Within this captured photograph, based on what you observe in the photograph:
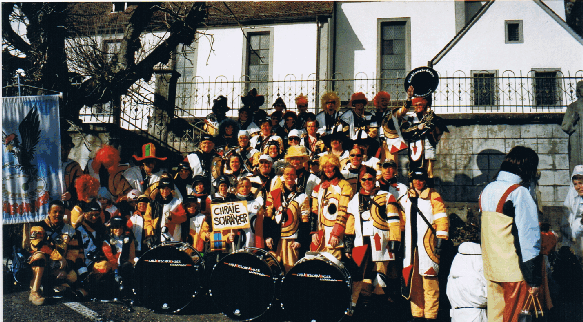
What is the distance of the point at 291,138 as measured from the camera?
27.3ft

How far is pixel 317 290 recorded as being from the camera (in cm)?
561

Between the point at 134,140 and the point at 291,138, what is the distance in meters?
4.35

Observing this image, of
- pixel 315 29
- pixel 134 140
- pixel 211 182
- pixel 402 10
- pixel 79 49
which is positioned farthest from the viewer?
pixel 402 10

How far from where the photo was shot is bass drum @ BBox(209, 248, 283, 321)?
5.85 metres

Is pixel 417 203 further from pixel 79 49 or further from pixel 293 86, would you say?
pixel 79 49

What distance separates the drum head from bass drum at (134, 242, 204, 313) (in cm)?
454

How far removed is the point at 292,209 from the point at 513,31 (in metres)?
16.1

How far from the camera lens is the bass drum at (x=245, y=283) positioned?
19.2 feet

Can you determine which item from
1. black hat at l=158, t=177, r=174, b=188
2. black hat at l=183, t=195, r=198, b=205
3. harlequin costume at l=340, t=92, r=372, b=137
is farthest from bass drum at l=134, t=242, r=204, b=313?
harlequin costume at l=340, t=92, r=372, b=137

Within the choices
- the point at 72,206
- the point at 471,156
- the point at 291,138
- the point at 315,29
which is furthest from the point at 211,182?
the point at 315,29

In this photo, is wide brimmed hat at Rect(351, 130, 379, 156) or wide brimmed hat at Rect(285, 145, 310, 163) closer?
wide brimmed hat at Rect(285, 145, 310, 163)

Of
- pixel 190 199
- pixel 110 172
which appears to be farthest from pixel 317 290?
pixel 110 172

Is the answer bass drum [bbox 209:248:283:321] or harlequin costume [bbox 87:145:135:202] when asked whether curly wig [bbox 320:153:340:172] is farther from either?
harlequin costume [bbox 87:145:135:202]

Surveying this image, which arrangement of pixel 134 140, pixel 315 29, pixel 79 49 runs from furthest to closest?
pixel 315 29, pixel 79 49, pixel 134 140
